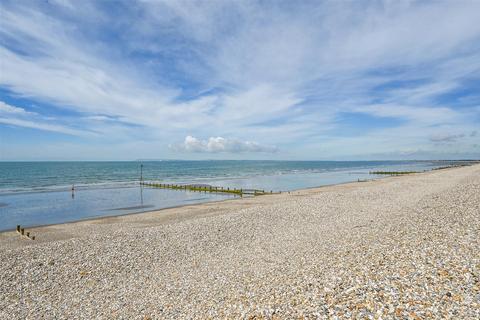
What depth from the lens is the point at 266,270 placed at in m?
9.88

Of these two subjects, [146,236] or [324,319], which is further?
[146,236]

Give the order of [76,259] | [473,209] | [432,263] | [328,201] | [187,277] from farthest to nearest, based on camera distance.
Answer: [328,201] → [473,209] → [76,259] → [187,277] → [432,263]

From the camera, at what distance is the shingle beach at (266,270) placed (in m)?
6.29

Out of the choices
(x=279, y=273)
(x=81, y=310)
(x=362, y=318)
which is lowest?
(x=81, y=310)

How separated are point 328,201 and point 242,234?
36.1 ft

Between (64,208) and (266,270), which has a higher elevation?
(266,270)

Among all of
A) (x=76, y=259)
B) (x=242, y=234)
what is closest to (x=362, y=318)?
(x=242, y=234)

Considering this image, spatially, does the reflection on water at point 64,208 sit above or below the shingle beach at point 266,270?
below

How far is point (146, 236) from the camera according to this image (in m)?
15.7

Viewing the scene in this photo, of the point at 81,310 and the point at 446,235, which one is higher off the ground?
the point at 446,235

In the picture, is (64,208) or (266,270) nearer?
(266,270)

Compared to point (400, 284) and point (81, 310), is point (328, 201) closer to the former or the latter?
point (400, 284)

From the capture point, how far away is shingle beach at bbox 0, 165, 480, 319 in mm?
6285

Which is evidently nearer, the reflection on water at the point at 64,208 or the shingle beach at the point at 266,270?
the shingle beach at the point at 266,270
